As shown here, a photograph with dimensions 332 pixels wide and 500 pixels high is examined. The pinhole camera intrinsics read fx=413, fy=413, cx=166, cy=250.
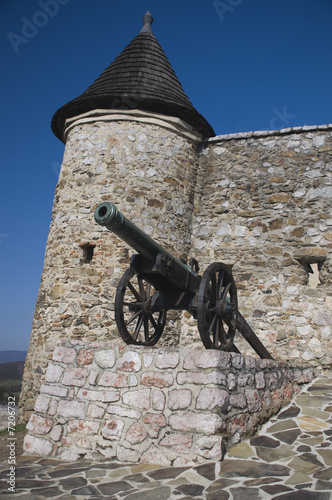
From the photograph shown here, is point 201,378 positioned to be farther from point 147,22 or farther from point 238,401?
point 147,22

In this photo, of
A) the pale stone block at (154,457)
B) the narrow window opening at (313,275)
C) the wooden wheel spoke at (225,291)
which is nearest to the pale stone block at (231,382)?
the pale stone block at (154,457)

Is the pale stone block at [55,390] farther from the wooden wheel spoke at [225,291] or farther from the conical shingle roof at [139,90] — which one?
the conical shingle roof at [139,90]

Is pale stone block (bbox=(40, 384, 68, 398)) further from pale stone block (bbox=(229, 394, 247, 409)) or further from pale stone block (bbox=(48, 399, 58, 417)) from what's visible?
pale stone block (bbox=(229, 394, 247, 409))

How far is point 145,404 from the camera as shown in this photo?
3562 mm

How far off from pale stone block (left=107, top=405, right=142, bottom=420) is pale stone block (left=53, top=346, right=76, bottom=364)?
646 mm

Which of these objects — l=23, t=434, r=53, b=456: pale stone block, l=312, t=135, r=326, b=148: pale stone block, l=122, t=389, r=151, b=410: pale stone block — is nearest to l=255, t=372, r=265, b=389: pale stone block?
l=122, t=389, r=151, b=410: pale stone block

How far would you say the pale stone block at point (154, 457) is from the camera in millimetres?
3312

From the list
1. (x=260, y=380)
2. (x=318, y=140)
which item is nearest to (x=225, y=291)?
(x=260, y=380)

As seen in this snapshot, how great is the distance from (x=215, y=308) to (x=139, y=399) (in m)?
1.17

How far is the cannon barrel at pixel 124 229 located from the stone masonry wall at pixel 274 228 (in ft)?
9.96

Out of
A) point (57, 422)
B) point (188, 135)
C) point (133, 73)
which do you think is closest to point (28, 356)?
point (57, 422)

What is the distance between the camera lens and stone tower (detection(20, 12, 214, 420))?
6426 mm

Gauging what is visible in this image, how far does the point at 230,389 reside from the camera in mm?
3592

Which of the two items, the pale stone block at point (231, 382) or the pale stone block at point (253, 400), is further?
the pale stone block at point (253, 400)
